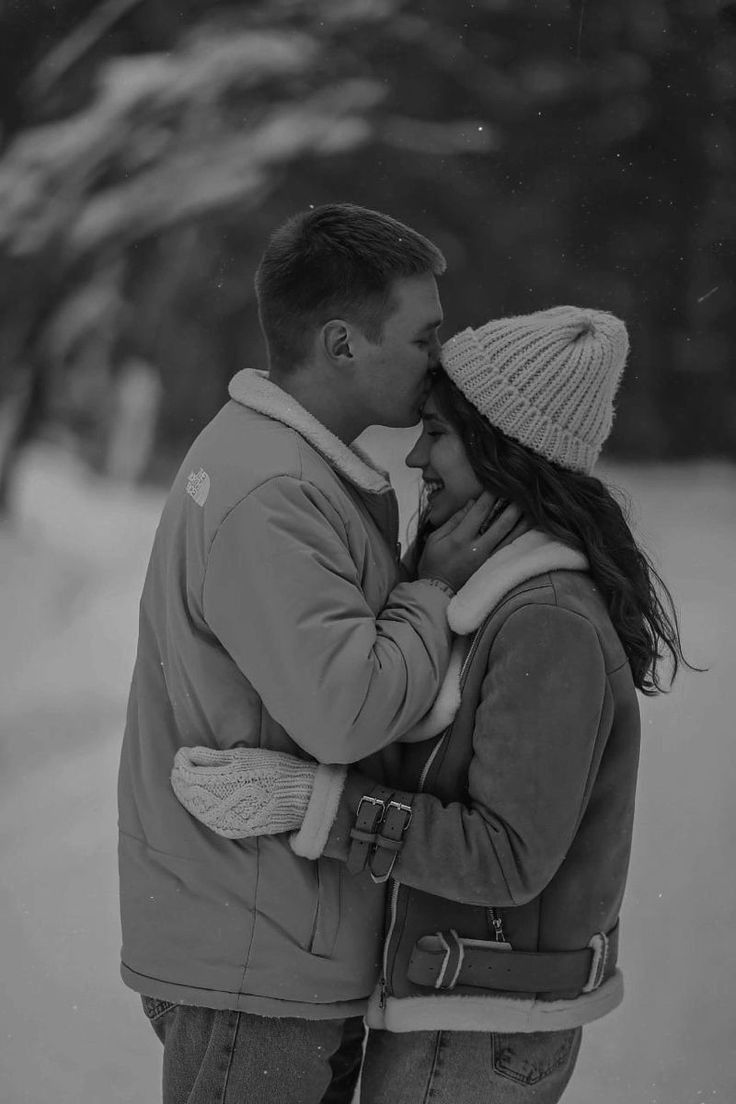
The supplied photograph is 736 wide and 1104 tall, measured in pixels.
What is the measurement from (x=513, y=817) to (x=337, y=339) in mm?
614

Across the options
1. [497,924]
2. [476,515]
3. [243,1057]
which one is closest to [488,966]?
[497,924]

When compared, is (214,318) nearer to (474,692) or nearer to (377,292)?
(377,292)

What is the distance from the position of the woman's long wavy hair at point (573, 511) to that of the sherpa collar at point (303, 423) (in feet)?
0.43

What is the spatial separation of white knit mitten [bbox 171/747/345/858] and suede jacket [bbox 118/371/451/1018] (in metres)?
0.04

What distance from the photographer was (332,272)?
160cm

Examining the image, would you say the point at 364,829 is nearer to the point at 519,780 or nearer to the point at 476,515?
the point at 519,780

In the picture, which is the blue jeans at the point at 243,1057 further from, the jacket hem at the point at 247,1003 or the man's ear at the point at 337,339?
the man's ear at the point at 337,339

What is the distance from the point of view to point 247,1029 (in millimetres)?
1521

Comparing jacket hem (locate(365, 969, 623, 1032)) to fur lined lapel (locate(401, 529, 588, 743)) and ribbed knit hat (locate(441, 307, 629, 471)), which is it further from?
ribbed knit hat (locate(441, 307, 629, 471))

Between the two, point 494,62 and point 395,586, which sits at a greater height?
point 494,62

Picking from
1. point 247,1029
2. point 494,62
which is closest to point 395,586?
point 247,1029

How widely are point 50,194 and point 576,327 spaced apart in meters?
2.46

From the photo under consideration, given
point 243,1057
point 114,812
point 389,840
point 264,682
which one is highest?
point 264,682

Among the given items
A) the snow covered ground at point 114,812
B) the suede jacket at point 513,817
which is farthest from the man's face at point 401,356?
the snow covered ground at point 114,812
